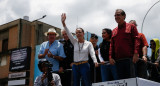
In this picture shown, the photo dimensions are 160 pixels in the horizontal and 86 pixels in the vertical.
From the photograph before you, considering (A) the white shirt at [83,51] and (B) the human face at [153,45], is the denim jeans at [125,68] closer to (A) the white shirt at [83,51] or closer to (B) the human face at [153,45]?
(A) the white shirt at [83,51]

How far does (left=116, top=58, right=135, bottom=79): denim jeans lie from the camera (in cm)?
424

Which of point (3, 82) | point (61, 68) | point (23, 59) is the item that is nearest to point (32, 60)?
point (23, 59)

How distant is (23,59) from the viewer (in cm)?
2130

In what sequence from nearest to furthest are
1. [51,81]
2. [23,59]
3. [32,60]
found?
[51,81] → [23,59] → [32,60]

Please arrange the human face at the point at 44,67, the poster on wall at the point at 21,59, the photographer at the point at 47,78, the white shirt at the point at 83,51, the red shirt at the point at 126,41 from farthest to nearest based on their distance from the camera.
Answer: the poster on wall at the point at 21,59 → the white shirt at the point at 83,51 → the human face at the point at 44,67 → the photographer at the point at 47,78 → the red shirt at the point at 126,41

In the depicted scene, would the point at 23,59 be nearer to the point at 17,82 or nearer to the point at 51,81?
the point at 17,82

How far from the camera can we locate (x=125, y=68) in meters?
4.38

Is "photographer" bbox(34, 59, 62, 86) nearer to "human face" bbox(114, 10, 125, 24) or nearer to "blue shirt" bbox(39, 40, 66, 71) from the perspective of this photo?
"blue shirt" bbox(39, 40, 66, 71)

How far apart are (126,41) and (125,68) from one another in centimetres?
47

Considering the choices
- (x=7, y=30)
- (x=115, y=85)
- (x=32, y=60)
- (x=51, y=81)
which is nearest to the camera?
(x=115, y=85)

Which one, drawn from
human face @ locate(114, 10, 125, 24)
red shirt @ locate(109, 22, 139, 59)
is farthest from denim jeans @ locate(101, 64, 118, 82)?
human face @ locate(114, 10, 125, 24)

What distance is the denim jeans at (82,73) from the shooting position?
4.90 metres

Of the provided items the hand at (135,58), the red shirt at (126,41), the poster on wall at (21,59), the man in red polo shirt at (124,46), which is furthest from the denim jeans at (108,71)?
the poster on wall at (21,59)

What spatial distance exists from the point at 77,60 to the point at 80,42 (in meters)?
0.42
